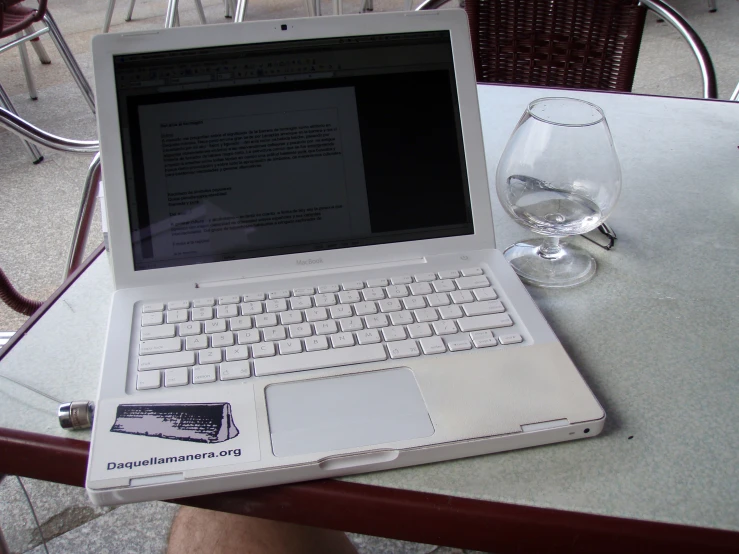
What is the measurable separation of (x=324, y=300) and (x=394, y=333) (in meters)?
0.07

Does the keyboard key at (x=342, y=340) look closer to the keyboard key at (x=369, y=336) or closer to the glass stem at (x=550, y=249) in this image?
the keyboard key at (x=369, y=336)

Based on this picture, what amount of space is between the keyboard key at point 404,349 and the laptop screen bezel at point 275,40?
116 millimetres

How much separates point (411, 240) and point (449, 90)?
14 cm

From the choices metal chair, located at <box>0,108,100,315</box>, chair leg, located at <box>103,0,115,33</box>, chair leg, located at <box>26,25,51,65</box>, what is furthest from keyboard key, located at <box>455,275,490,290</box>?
chair leg, located at <box>26,25,51,65</box>

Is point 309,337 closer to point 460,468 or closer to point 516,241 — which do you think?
point 460,468

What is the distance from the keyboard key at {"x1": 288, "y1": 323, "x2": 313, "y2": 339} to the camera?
0.50m

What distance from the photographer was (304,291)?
1.79ft

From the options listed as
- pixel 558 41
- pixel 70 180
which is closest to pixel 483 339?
pixel 558 41

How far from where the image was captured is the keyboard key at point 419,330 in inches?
19.6

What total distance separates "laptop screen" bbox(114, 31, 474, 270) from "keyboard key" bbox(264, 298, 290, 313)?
6 cm

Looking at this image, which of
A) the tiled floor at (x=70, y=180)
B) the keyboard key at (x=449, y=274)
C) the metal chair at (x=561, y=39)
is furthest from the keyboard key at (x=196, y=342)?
the metal chair at (x=561, y=39)

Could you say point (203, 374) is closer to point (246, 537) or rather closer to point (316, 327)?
point (316, 327)

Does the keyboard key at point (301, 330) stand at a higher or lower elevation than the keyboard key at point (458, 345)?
higher

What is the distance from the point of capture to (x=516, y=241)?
65cm
